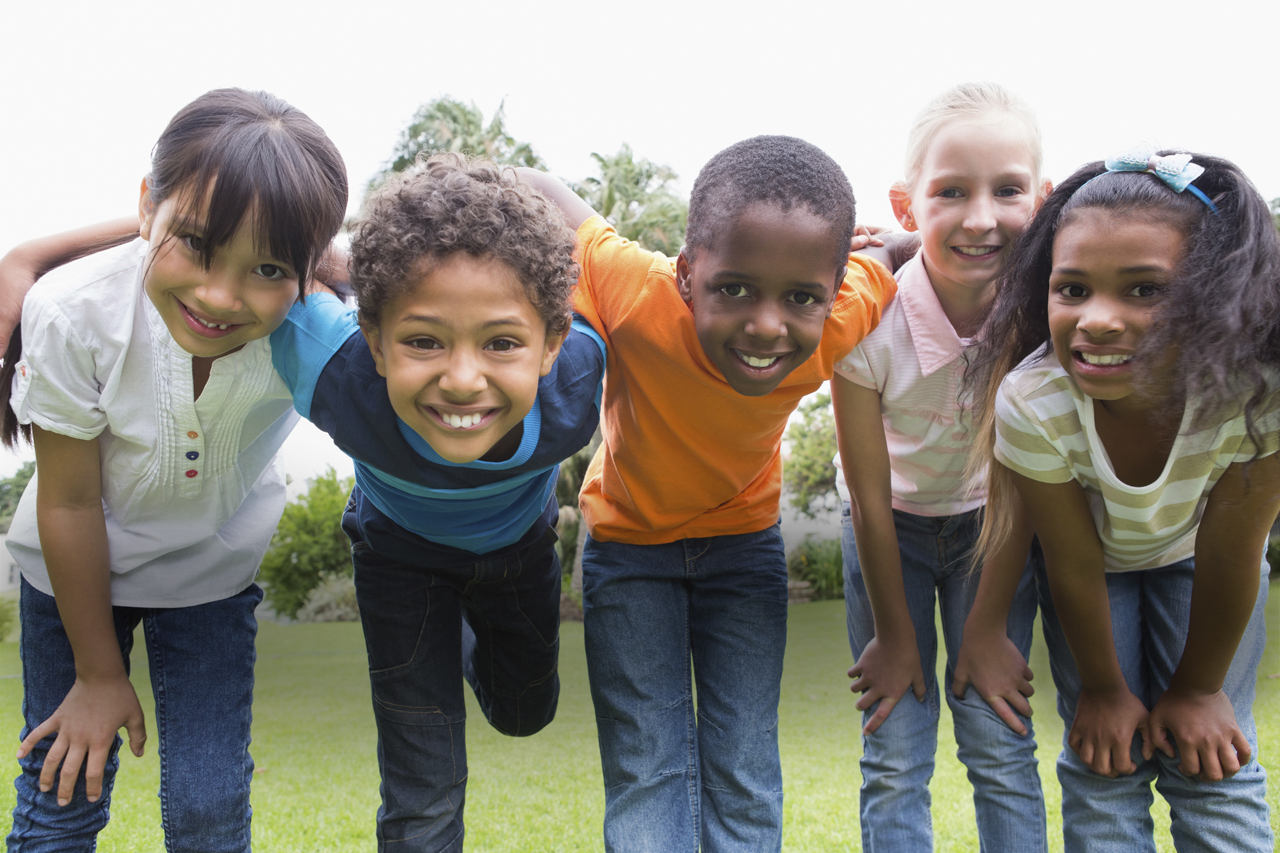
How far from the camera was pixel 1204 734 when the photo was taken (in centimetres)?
216

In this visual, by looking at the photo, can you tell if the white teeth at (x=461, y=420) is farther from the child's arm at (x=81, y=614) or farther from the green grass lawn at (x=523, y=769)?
the green grass lawn at (x=523, y=769)

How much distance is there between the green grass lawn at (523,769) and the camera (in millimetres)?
4191

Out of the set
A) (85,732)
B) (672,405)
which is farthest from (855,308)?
(85,732)

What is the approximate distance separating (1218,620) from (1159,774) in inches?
18.8

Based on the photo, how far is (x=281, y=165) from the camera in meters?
1.88

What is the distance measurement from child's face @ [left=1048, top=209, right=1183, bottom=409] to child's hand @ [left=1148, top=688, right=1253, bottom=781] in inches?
31.4

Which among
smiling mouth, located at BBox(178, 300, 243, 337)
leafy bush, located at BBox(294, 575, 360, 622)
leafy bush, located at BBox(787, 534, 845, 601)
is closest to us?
smiling mouth, located at BBox(178, 300, 243, 337)

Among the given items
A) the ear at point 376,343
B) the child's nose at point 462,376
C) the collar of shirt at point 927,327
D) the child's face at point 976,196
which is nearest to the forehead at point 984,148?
the child's face at point 976,196

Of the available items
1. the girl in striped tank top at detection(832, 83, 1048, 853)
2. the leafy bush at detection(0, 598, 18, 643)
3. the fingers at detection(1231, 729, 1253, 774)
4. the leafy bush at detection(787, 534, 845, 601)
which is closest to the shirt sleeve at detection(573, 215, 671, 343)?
the girl in striped tank top at detection(832, 83, 1048, 853)

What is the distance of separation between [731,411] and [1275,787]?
12.4 feet

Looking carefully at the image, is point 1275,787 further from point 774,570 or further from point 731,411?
point 731,411

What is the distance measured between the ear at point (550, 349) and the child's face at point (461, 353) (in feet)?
0.21

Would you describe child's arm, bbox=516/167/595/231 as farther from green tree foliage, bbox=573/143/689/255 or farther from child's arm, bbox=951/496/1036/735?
green tree foliage, bbox=573/143/689/255

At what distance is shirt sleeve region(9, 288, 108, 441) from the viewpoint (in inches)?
78.9
